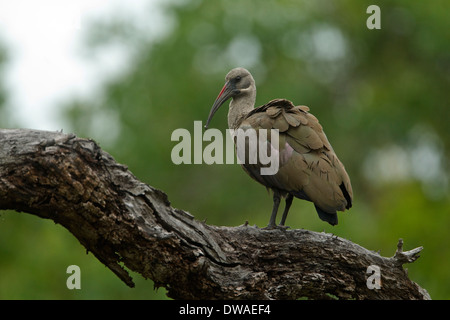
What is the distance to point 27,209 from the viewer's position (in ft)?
19.1

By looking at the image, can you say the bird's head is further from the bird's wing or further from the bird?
the bird's wing

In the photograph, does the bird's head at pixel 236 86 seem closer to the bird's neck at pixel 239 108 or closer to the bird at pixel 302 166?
the bird's neck at pixel 239 108

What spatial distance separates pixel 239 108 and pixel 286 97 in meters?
17.4

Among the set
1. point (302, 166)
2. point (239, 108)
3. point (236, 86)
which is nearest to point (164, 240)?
point (302, 166)

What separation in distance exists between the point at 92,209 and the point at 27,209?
485 mm

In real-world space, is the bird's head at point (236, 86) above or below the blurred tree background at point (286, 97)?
below

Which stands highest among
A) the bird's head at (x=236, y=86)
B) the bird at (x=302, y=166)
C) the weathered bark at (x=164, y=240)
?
the bird's head at (x=236, y=86)

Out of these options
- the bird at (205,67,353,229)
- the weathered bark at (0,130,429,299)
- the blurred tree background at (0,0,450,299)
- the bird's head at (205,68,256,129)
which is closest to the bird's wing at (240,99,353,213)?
the bird at (205,67,353,229)

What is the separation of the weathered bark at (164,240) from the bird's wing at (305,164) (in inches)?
20.9

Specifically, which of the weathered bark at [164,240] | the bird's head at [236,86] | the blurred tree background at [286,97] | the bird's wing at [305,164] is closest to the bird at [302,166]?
the bird's wing at [305,164]

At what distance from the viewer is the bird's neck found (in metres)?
8.89

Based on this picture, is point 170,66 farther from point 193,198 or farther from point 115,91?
point 193,198

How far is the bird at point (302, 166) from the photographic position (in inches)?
291
